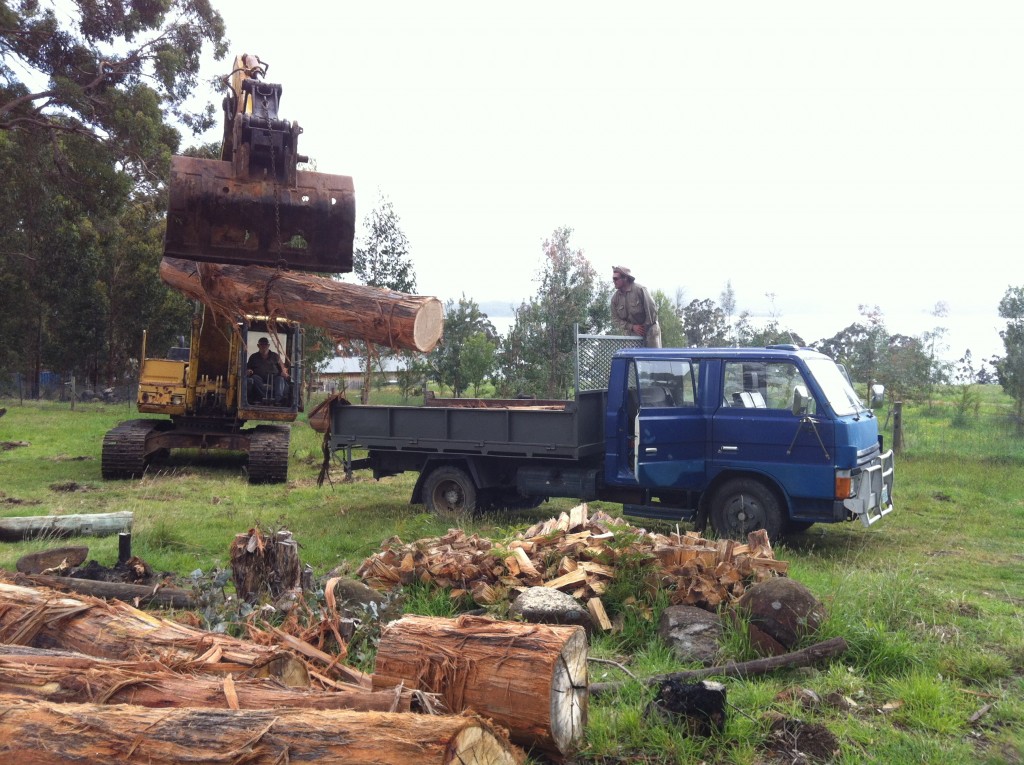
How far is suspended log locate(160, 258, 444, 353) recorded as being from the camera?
7.14 meters

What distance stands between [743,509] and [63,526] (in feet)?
22.1

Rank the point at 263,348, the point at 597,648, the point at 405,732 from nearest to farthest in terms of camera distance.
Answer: the point at 405,732
the point at 597,648
the point at 263,348

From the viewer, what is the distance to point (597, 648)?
5.83m

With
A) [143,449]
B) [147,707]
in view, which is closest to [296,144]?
[147,707]

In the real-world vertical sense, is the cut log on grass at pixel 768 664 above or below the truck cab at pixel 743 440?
below

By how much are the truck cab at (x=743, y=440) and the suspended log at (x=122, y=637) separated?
204 inches

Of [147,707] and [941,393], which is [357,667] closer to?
[147,707]

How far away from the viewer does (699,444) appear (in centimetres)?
908

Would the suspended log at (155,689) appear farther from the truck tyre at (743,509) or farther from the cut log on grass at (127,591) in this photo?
the truck tyre at (743,509)

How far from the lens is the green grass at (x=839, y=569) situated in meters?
4.41

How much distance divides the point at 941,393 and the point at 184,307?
24.4 metres

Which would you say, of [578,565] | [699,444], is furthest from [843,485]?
[578,565]

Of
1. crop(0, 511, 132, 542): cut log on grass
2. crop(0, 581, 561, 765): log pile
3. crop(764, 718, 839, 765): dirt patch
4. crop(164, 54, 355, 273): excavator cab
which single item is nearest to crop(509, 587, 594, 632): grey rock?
crop(0, 581, 561, 765): log pile

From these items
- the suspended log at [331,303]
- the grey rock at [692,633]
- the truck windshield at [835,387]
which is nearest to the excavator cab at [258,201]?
the suspended log at [331,303]
